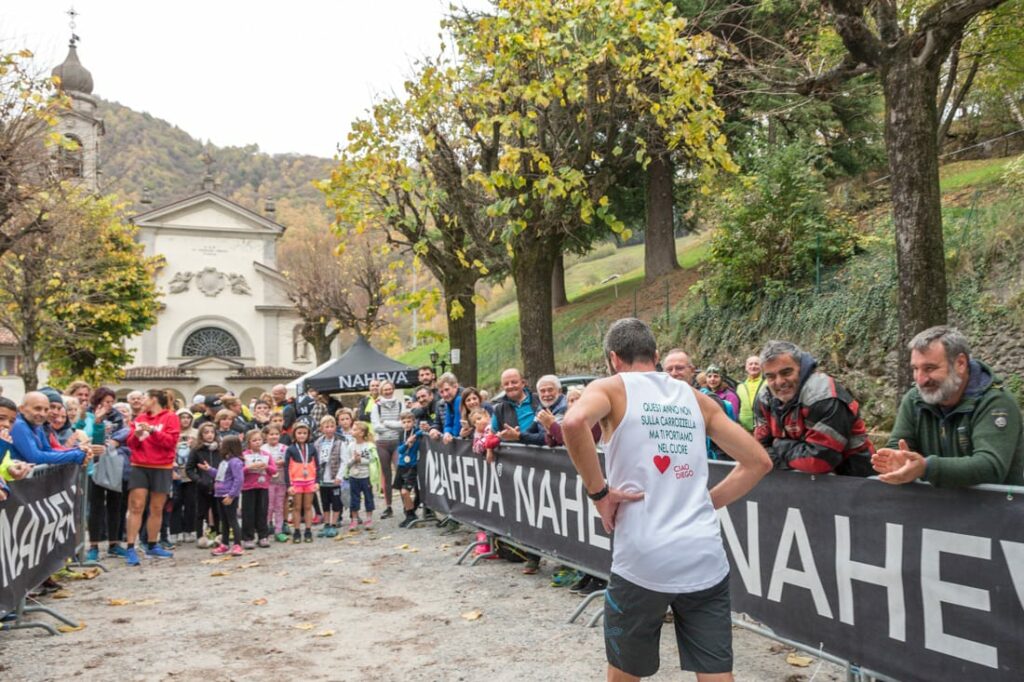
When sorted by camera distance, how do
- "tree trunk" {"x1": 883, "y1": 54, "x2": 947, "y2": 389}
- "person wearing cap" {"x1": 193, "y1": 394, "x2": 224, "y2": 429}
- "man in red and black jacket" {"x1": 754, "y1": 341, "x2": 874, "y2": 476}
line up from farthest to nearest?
"person wearing cap" {"x1": 193, "y1": 394, "x2": 224, "y2": 429}, "tree trunk" {"x1": 883, "y1": 54, "x2": 947, "y2": 389}, "man in red and black jacket" {"x1": 754, "y1": 341, "x2": 874, "y2": 476}

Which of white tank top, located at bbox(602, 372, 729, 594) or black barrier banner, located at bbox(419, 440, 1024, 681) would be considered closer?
white tank top, located at bbox(602, 372, 729, 594)

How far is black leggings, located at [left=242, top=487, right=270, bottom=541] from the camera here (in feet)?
35.6

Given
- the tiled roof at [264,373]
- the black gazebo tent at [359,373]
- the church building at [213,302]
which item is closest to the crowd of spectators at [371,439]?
the black gazebo tent at [359,373]

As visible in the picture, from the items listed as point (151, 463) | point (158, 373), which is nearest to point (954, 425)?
point (151, 463)

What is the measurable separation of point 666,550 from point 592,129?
11.5m

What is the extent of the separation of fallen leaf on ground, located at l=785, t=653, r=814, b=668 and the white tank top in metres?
2.39

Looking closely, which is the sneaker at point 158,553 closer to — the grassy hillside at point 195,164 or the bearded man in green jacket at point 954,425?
the bearded man in green jacket at point 954,425

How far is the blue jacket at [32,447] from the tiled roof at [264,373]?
4869 cm

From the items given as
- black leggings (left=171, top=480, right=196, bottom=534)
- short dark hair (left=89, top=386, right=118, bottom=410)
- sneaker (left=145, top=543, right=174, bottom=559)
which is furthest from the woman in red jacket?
black leggings (left=171, top=480, right=196, bottom=534)

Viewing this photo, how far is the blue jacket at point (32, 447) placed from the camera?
7.33 metres

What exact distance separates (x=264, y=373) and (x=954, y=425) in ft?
179

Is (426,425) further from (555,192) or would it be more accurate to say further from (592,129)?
(592,129)

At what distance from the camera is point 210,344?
56438 millimetres

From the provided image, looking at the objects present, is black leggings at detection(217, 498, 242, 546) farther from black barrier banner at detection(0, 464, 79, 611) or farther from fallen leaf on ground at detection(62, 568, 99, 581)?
black barrier banner at detection(0, 464, 79, 611)
